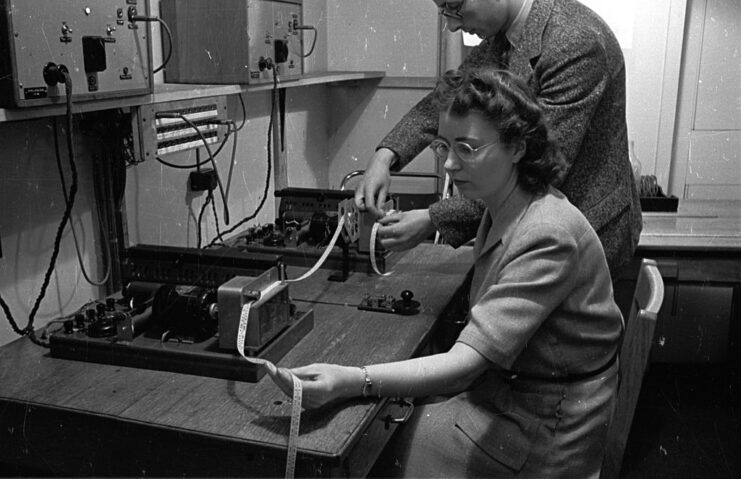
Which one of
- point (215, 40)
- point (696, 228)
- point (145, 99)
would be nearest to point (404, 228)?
point (145, 99)

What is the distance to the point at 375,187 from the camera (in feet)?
6.16

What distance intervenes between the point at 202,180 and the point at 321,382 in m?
1.45

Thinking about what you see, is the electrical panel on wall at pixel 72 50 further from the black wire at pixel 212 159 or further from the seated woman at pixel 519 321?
the seated woman at pixel 519 321

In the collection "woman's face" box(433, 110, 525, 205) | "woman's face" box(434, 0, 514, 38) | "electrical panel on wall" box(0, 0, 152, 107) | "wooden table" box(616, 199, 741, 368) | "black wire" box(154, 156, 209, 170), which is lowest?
"wooden table" box(616, 199, 741, 368)

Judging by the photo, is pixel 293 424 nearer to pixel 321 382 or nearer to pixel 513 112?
pixel 321 382

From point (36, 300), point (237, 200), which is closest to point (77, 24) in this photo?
point (36, 300)

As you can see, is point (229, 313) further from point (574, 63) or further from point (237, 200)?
point (237, 200)

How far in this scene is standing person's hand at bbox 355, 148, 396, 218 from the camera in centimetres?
188

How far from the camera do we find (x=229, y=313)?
1.31 m

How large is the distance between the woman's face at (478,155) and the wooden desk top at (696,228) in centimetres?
126

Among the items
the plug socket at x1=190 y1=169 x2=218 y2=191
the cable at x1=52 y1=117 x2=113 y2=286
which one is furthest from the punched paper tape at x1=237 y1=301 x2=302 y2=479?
the plug socket at x1=190 y1=169 x2=218 y2=191

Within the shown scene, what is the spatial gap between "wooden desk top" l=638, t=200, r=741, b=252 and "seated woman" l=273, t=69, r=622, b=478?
120 centimetres

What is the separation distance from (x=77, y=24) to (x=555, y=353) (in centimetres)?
114

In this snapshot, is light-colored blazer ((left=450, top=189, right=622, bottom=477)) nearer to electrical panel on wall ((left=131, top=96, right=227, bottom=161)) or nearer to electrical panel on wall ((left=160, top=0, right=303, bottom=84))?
electrical panel on wall ((left=131, top=96, right=227, bottom=161))
